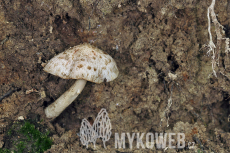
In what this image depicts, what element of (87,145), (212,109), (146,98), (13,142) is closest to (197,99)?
(212,109)

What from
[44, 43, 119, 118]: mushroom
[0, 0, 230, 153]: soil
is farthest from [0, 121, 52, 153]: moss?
[44, 43, 119, 118]: mushroom

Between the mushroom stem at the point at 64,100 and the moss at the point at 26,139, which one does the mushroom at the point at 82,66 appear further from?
the moss at the point at 26,139

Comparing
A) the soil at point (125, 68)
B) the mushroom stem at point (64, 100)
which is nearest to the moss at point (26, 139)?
the soil at point (125, 68)

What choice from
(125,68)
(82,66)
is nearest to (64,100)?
(82,66)

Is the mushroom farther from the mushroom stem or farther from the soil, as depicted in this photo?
the soil

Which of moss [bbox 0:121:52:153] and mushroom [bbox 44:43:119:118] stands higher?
mushroom [bbox 44:43:119:118]

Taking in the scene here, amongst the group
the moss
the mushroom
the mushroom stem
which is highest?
the mushroom

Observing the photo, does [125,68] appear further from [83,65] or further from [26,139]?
[26,139]
